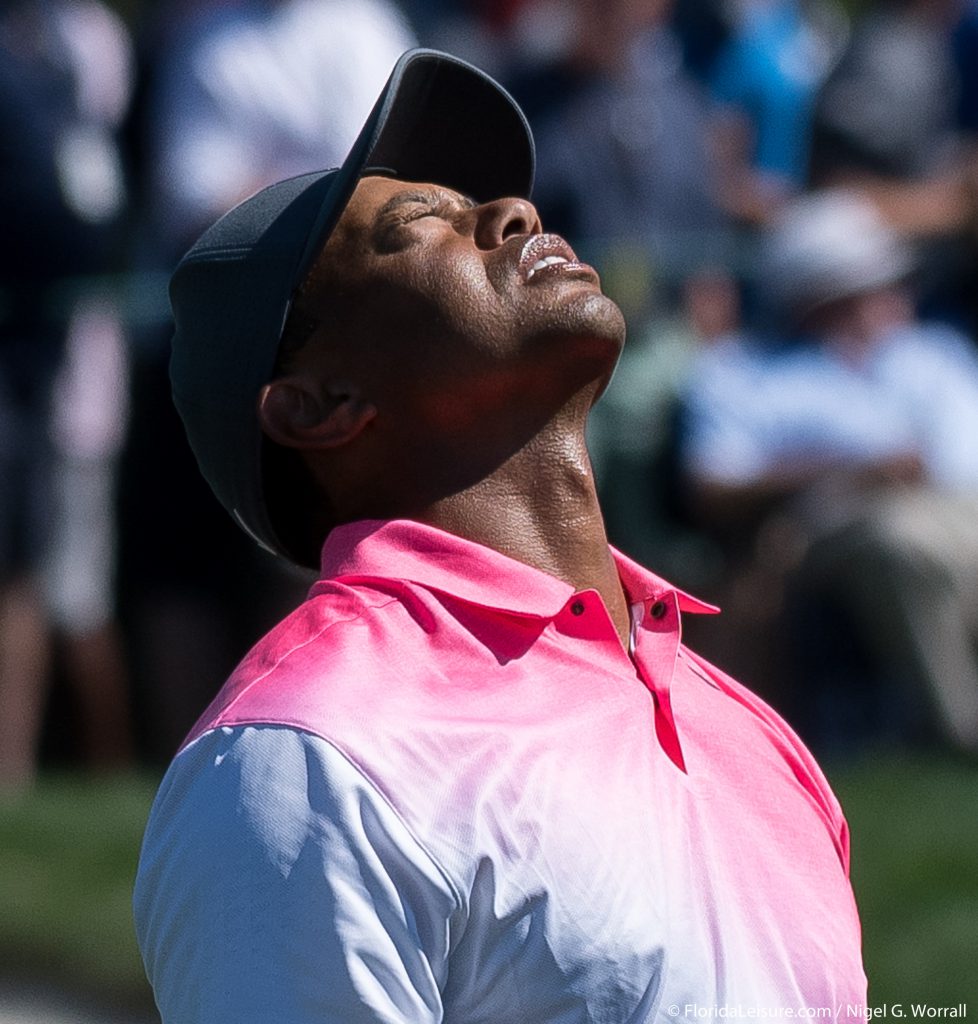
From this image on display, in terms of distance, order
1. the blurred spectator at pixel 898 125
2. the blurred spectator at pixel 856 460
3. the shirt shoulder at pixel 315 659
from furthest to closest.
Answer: the blurred spectator at pixel 898 125, the blurred spectator at pixel 856 460, the shirt shoulder at pixel 315 659

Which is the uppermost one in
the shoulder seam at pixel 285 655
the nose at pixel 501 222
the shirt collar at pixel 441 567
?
the nose at pixel 501 222

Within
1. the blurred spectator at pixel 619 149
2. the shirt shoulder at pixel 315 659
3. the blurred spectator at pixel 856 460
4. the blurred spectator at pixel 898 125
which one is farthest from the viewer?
the blurred spectator at pixel 898 125

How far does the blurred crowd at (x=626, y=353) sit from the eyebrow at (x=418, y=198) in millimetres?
3842

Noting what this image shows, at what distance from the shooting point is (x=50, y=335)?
21.6ft

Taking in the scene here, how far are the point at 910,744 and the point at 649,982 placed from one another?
180 inches

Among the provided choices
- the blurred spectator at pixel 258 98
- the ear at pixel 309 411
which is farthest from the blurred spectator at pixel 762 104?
the ear at pixel 309 411

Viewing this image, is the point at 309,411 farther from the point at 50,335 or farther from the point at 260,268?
the point at 50,335

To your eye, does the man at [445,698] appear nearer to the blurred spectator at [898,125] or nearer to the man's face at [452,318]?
the man's face at [452,318]

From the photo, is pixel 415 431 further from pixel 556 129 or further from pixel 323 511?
pixel 556 129

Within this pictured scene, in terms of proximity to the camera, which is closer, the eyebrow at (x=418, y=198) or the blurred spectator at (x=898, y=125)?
the eyebrow at (x=418, y=198)

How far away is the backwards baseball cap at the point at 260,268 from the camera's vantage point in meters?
2.34

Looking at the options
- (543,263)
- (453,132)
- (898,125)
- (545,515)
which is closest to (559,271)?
(543,263)

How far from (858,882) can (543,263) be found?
3.16 meters

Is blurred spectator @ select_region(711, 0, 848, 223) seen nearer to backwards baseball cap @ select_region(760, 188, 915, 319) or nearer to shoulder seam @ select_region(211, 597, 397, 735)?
backwards baseball cap @ select_region(760, 188, 915, 319)
